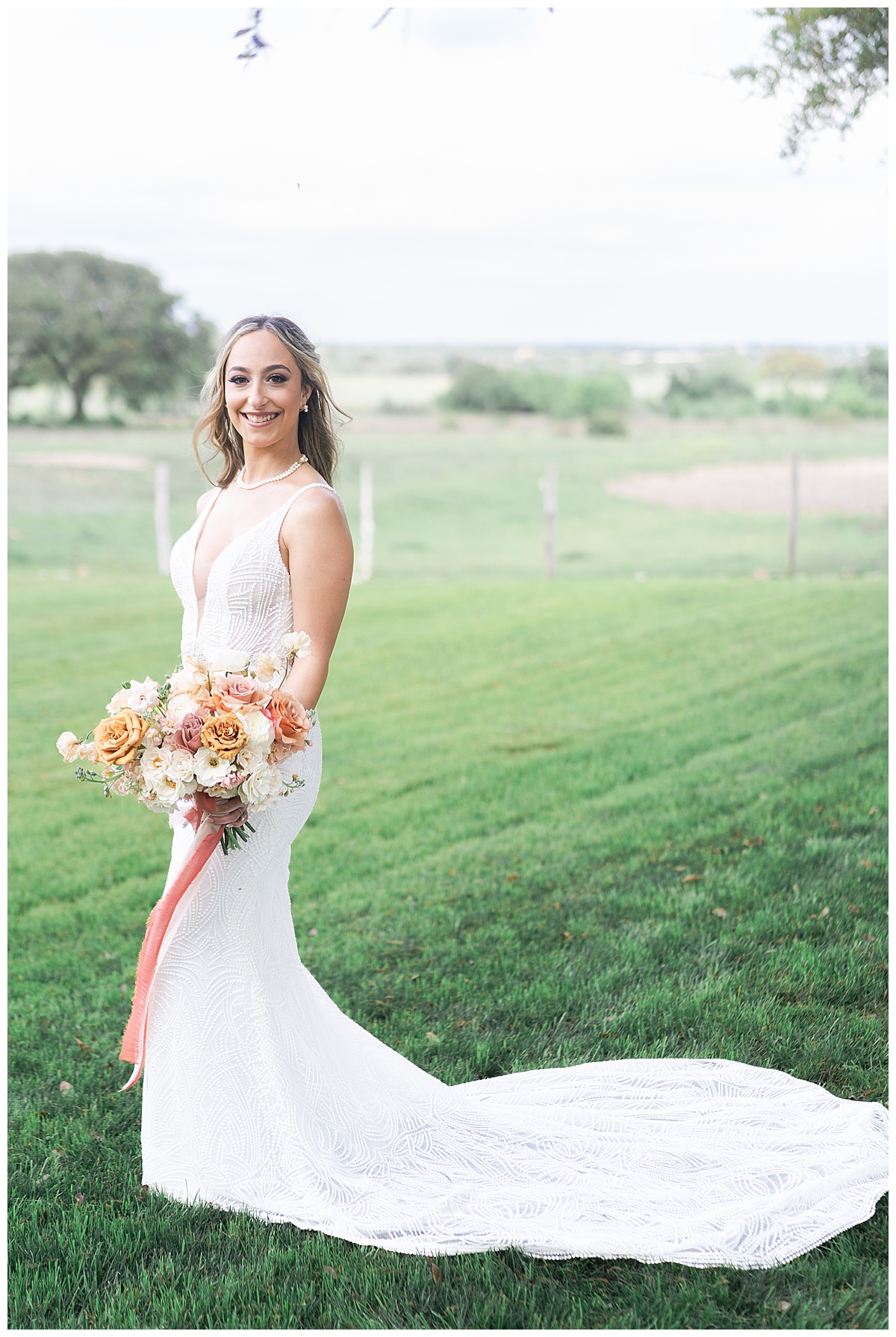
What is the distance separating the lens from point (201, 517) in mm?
3721

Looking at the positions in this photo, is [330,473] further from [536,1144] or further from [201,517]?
[536,1144]

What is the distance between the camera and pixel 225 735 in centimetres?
296

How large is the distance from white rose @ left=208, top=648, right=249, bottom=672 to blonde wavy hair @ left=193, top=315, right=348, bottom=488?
0.77 meters

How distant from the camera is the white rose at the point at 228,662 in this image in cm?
313

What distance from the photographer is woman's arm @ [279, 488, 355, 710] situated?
3400mm

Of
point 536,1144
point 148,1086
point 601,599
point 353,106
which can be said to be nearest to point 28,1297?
point 148,1086

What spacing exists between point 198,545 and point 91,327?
2679 centimetres

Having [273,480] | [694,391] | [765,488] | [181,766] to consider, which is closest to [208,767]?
[181,766]

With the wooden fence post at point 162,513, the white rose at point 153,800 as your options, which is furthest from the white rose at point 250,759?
the wooden fence post at point 162,513

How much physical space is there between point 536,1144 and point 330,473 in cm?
221

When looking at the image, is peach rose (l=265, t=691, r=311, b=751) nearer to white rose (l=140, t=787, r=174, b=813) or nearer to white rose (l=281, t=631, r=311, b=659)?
white rose (l=281, t=631, r=311, b=659)

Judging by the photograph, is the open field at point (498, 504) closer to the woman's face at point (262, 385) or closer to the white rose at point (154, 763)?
the woman's face at point (262, 385)

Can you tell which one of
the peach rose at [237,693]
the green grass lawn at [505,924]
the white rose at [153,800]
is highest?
the peach rose at [237,693]

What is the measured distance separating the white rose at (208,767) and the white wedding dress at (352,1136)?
569 millimetres
